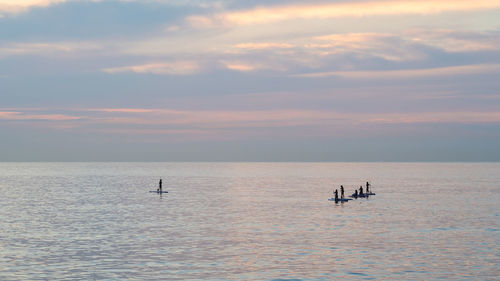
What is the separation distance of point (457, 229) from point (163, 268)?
107 ft

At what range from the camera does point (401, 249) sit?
4472cm

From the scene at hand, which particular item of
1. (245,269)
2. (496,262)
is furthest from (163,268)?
(496,262)

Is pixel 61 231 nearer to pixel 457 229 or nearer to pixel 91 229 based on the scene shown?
pixel 91 229

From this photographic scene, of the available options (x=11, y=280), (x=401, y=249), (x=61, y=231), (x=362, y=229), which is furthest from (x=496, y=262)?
(x=61, y=231)

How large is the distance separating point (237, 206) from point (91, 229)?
31.0 m

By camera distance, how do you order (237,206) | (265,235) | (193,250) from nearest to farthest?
(193,250) → (265,235) → (237,206)

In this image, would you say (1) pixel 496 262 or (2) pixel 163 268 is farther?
(1) pixel 496 262

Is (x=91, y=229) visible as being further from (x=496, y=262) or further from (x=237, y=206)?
(x=496, y=262)

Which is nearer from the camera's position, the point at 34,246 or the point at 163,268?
the point at 163,268

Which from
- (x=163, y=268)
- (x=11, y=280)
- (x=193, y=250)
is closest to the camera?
(x=11, y=280)

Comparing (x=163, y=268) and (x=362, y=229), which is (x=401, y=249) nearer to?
(x=362, y=229)

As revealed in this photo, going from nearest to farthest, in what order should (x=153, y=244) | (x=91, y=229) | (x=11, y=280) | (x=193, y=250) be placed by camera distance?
1. (x=11, y=280)
2. (x=193, y=250)
3. (x=153, y=244)
4. (x=91, y=229)

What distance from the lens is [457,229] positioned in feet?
188

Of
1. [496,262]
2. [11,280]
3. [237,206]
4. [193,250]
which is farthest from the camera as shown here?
[237,206]
